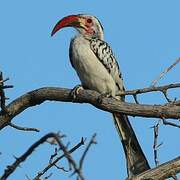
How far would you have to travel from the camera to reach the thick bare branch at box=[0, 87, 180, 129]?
5445 mm

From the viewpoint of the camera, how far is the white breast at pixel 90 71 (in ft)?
24.8

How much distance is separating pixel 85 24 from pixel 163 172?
12.7 feet

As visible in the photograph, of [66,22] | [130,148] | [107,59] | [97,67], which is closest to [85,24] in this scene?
[66,22]

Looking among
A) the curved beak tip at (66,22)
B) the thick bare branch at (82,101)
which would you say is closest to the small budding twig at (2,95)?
the thick bare branch at (82,101)

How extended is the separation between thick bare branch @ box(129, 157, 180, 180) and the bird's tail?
1.71 feet

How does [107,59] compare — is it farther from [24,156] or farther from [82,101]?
[24,156]

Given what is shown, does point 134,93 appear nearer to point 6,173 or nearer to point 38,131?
point 38,131

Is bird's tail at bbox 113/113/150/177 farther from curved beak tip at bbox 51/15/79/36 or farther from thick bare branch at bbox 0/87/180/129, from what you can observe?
curved beak tip at bbox 51/15/79/36

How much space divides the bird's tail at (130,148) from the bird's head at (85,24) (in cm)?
162

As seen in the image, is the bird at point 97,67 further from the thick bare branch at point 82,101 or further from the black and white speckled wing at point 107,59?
the thick bare branch at point 82,101

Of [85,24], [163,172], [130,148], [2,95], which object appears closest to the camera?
[163,172]

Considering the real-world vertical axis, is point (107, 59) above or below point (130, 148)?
above

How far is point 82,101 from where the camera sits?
6418 millimetres

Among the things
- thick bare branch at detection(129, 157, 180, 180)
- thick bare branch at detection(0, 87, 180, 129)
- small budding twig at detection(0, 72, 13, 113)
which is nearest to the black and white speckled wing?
thick bare branch at detection(0, 87, 180, 129)
